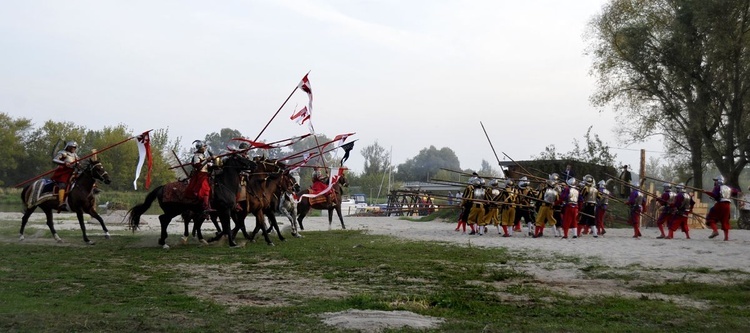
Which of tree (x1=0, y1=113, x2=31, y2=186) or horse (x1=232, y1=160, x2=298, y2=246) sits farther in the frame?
tree (x1=0, y1=113, x2=31, y2=186)

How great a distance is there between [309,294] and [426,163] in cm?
12033

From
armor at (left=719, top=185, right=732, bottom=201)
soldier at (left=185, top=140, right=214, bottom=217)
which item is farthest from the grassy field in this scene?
armor at (left=719, top=185, right=732, bottom=201)

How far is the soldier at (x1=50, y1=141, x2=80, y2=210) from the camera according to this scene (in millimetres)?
19609

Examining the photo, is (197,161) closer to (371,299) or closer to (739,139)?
(371,299)

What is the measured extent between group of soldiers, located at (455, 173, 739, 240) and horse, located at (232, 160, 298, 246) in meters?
7.68

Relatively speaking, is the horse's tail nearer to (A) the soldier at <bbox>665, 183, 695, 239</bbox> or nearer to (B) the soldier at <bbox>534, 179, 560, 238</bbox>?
(B) the soldier at <bbox>534, 179, 560, 238</bbox>

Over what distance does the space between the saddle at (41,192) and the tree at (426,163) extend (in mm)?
94149

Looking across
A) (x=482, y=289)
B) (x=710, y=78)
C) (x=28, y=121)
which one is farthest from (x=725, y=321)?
(x=28, y=121)

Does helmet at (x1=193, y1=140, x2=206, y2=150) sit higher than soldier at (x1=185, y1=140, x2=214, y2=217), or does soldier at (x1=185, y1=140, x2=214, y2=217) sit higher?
helmet at (x1=193, y1=140, x2=206, y2=150)

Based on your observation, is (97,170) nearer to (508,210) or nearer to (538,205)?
(508,210)

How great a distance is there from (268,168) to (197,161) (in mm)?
2561

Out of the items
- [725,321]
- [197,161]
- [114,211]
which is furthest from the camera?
[114,211]

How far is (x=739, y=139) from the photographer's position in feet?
123

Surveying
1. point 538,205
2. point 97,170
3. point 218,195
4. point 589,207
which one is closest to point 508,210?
point 538,205
